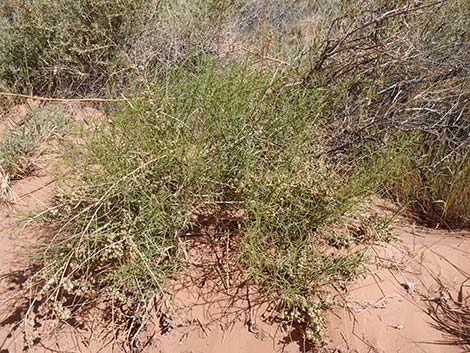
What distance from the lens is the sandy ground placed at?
78.6 inches

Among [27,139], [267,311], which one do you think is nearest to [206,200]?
[267,311]

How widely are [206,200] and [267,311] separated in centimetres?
65

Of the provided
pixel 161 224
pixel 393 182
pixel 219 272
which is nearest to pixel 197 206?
pixel 161 224

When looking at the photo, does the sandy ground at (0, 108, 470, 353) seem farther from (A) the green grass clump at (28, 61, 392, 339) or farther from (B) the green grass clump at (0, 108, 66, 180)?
(B) the green grass clump at (0, 108, 66, 180)

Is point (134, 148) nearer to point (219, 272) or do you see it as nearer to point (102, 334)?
point (219, 272)

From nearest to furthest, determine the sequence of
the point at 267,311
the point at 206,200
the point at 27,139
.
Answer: the point at 267,311, the point at 206,200, the point at 27,139

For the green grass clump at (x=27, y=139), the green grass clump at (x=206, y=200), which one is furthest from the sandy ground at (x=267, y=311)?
the green grass clump at (x=27, y=139)

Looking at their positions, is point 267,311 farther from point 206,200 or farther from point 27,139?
point 27,139

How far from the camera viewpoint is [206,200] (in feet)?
7.23

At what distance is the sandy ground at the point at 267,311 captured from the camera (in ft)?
6.55

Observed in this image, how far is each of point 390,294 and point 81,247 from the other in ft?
5.18

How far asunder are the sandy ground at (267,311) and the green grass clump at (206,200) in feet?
0.41

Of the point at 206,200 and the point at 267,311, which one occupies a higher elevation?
the point at 206,200

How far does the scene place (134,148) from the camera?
2.18 meters
